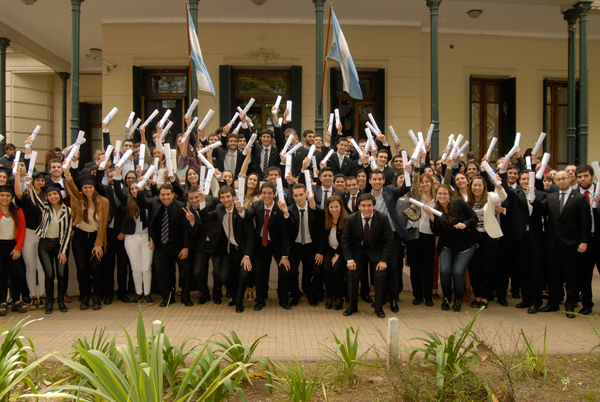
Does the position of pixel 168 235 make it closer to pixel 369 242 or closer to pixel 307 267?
pixel 307 267

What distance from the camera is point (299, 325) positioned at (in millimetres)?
6238

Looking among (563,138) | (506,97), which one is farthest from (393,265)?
(563,138)

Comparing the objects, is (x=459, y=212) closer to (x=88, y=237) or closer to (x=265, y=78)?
(x=88, y=237)

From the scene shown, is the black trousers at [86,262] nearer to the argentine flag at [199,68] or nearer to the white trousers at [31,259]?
the white trousers at [31,259]

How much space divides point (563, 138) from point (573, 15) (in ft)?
14.8

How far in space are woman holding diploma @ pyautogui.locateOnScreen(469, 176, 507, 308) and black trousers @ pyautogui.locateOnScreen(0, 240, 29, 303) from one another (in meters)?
6.43

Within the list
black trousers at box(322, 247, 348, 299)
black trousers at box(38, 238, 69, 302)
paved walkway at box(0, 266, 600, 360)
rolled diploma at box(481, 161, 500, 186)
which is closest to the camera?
paved walkway at box(0, 266, 600, 360)

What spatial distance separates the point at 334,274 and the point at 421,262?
1351 millimetres

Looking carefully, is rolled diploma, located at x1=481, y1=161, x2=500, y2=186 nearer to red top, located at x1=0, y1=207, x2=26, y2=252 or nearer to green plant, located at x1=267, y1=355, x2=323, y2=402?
green plant, located at x1=267, y1=355, x2=323, y2=402

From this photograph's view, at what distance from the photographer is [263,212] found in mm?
7129

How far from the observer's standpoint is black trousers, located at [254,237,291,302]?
279 inches

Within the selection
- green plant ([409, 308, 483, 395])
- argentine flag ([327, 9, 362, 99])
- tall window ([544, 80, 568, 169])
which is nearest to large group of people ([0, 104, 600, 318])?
green plant ([409, 308, 483, 395])

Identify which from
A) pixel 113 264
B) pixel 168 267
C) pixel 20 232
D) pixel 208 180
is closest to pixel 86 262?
pixel 113 264

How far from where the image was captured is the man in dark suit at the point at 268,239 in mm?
7039
